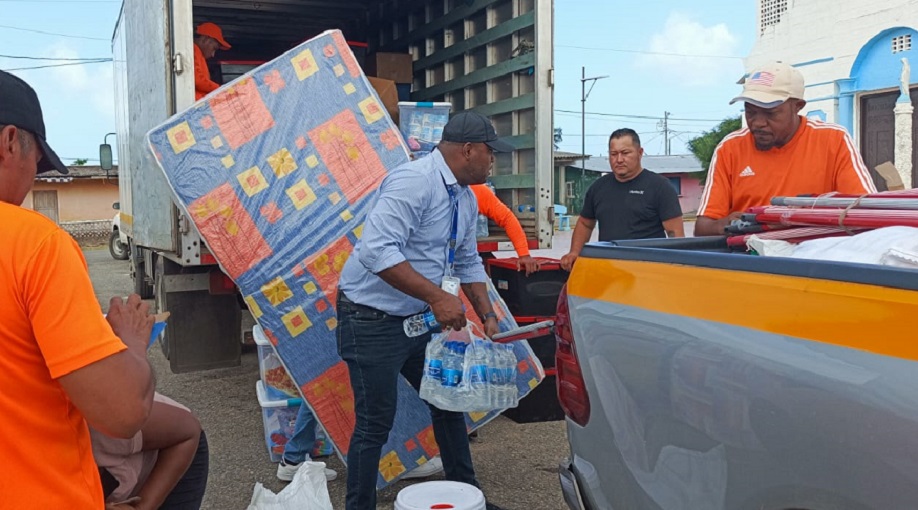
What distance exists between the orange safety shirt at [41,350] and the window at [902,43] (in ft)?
56.2

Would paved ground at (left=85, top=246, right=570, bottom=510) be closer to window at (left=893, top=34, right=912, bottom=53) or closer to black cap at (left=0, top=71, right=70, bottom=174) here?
black cap at (left=0, top=71, right=70, bottom=174)

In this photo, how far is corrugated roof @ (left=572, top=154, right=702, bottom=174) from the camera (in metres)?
55.3

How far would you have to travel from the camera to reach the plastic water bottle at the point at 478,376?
376 cm

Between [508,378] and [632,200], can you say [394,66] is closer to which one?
[632,200]

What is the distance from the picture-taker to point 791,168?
3.88m

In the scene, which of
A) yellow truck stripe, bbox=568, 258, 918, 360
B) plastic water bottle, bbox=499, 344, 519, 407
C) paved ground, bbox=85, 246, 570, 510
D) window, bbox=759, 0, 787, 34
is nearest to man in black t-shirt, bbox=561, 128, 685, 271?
paved ground, bbox=85, 246, 570, 510

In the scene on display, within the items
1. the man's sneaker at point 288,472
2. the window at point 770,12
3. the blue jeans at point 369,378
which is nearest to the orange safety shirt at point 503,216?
the man's sneaker at point 288,472

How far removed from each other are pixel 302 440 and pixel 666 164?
5642cm

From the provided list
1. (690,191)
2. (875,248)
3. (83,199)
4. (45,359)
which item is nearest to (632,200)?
(875,248)

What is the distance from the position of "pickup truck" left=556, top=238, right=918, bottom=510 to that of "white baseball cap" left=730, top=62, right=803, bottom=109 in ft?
5.51

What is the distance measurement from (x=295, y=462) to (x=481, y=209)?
2304mm

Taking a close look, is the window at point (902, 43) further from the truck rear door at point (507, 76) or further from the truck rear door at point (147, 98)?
the truck rear door at point (147, 98)

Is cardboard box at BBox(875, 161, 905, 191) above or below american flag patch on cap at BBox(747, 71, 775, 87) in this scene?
below

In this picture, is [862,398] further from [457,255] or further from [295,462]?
[295,462]
